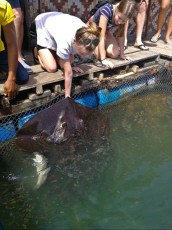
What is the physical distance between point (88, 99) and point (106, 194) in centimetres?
188

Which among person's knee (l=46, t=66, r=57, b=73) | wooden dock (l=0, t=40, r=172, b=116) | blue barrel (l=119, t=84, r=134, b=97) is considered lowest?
blue barrel (l=119, t=84, r=134, b=97)

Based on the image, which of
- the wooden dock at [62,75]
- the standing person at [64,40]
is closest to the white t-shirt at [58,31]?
the standing person at [64,40]

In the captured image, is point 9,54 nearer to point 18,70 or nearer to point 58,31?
point 18,70

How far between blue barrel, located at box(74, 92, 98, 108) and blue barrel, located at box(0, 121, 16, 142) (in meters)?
1.17

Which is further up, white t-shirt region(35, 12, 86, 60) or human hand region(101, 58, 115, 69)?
white t-shirt region(35, 12, 86, 60)

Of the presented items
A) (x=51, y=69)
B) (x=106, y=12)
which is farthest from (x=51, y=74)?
(x=106, y=12)

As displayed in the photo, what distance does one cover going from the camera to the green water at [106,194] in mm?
2725

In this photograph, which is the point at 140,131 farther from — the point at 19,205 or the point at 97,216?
the point at 19,205

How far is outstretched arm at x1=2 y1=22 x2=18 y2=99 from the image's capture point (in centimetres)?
325

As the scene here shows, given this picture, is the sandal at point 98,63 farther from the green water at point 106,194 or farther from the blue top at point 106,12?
the green water at point 106,194

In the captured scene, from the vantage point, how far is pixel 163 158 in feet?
11.8

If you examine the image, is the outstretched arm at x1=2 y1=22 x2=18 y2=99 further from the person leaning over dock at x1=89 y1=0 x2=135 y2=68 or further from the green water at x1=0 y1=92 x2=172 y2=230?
the person leaning over dock at x1=89 y1=0 x2=135 y2=68

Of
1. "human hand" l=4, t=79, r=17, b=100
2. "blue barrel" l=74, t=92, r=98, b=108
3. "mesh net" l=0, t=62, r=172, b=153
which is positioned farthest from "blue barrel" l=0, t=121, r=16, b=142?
"blue barrel" l=74, t=92, r=98, b=108

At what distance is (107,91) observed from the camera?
15.6ft
